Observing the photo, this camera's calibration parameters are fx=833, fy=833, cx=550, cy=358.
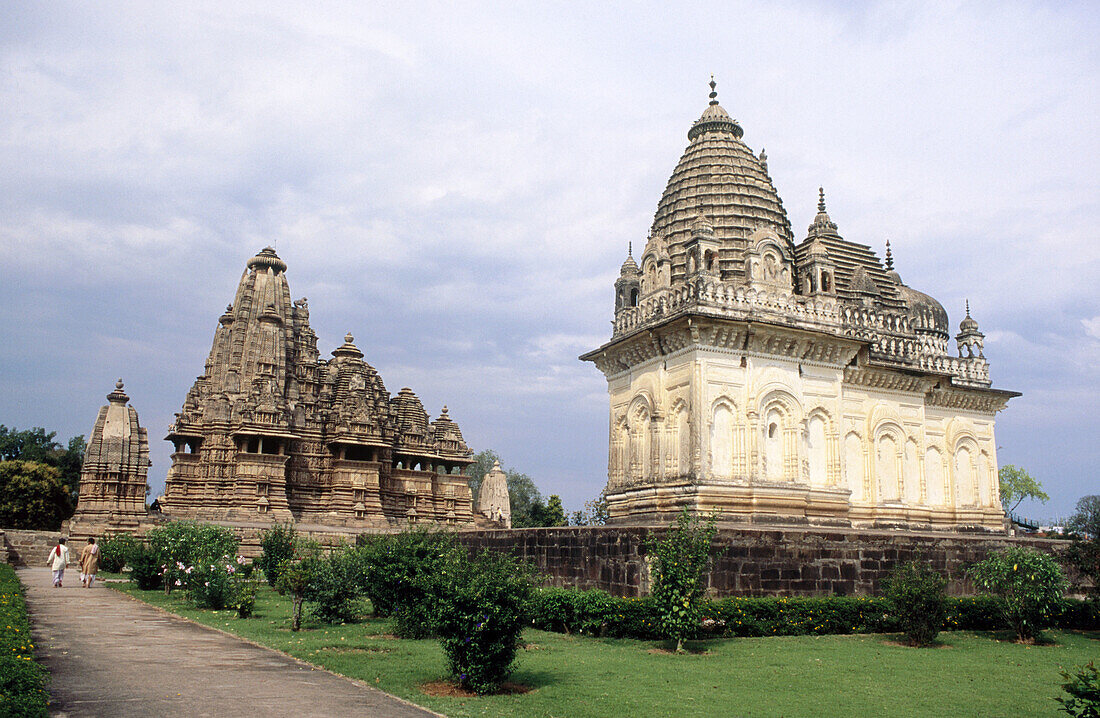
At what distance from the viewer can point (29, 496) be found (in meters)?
48.6

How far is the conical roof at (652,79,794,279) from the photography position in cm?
2325

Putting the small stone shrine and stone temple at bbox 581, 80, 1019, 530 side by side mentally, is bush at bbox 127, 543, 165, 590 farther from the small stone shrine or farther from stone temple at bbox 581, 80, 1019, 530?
the small stone shrine

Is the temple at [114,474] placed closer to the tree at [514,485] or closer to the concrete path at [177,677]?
the concrete path at [177,677]

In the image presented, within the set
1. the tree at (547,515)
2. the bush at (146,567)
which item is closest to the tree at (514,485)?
the tree at (547,515)

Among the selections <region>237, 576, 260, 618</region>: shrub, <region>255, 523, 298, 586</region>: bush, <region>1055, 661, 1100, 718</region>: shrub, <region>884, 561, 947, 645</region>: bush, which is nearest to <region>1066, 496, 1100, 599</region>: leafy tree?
<region>884, 561, 947, 645</region>: bush

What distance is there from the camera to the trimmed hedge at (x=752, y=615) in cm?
1452

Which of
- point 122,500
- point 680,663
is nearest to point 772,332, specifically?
point 680,663

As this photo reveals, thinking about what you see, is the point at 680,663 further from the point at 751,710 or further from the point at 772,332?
the point at 772,332

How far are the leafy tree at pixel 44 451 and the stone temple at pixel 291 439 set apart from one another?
74.9ft

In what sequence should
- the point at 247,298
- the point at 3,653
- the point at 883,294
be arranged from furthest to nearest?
1. the point at 247,298
2. the point at 883,294
3. the point at 3,653

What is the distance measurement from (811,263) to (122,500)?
95.9 ft

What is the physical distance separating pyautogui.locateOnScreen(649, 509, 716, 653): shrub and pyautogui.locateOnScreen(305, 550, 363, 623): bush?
20.7 feet

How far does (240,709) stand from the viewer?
28.4 feet

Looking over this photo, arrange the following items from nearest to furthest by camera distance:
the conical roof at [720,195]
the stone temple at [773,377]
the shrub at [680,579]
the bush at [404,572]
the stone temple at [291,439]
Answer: the shrub at [680,579] < the bush at [404,572] < the stone temple at [773,377] < the conical roof at [720,195] < the stone temple at [291,439]
